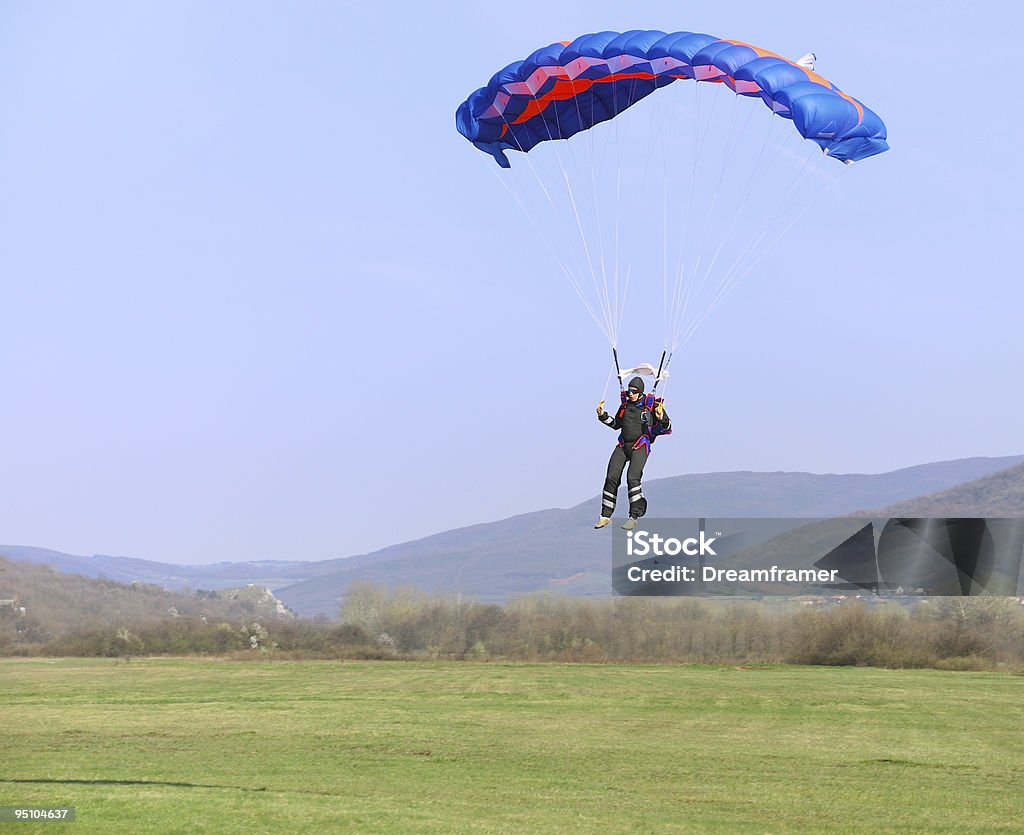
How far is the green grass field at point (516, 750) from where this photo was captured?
17219mm

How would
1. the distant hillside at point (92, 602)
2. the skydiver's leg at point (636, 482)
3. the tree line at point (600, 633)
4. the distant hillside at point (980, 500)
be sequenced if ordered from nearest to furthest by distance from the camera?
the skydiver's leg at point (636, 482)
the tree line at point (600, 633)
the distant hillside at point (92, 602)
the distant hillside at point (980, 500)

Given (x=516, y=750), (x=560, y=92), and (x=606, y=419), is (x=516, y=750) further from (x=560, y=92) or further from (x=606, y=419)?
(x=560, y=92)

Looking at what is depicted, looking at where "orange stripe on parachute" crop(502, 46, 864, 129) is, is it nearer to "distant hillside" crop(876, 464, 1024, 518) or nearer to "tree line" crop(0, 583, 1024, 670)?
"tree line" crop(0, 583, 1024, 670)

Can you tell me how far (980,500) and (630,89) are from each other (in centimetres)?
13127

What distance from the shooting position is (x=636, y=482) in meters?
16.2

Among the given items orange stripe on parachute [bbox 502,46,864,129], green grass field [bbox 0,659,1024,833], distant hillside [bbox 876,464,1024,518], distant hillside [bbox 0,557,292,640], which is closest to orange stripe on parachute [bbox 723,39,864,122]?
orange stripe on parachute [bbox 502,46,864,129]

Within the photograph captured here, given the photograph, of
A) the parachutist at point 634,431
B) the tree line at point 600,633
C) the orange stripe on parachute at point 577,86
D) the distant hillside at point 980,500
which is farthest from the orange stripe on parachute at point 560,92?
the distant hillside at point 980,500

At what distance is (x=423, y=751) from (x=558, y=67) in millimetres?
14248

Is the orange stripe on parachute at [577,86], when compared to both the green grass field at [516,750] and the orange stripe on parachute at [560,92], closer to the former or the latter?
the orange stripe on parachute at [560,92]

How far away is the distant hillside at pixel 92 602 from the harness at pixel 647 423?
1708 inches

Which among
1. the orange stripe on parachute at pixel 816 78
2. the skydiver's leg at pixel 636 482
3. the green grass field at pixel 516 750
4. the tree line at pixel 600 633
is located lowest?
the green grass field at pixel 516 750

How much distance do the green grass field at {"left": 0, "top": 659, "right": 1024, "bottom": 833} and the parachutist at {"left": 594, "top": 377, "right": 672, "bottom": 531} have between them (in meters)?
4.69

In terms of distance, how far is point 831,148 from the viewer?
683 inches

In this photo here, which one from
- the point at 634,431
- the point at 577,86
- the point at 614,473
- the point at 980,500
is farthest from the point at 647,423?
the point at 980,500
